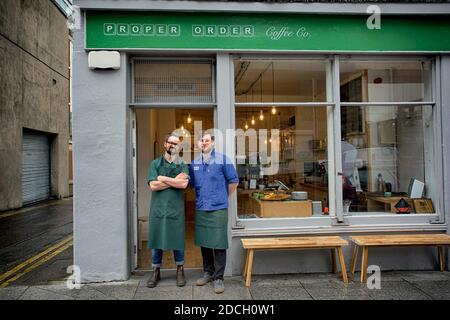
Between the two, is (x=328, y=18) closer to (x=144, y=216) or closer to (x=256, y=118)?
(x=256, y=118)

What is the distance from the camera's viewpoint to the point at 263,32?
543 cm

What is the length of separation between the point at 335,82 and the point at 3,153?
12.0 metres

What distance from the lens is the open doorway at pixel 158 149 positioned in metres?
6.38

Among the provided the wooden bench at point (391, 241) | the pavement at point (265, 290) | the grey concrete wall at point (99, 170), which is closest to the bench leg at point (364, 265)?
the wooden bench at point (391, 241)

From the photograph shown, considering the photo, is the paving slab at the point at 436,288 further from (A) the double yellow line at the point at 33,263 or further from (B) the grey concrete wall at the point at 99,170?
(A) the double yellow line at the point at 33,263

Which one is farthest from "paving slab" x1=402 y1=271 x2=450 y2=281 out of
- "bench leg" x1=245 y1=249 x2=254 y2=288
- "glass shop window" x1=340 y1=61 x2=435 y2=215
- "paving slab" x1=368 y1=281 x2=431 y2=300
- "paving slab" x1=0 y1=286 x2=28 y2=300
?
"paving slab" x1=0 y1=286 x2=28 y2=300

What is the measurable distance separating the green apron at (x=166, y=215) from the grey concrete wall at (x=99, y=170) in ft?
1.81

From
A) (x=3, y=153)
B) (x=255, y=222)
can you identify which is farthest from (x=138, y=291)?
(x=3, y=153)

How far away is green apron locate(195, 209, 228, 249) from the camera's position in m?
4.84

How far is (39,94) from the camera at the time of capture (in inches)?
591

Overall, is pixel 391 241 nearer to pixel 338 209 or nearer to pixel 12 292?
pixel 338 209

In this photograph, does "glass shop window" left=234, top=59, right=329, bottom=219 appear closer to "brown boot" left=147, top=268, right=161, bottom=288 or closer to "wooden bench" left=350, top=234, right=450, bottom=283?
"wooden bench" left=350, top=234, right=450, bottom=283

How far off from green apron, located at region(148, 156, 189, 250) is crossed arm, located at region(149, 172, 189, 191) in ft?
0.26

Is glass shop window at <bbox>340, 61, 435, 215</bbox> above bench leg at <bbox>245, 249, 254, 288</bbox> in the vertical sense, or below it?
above
